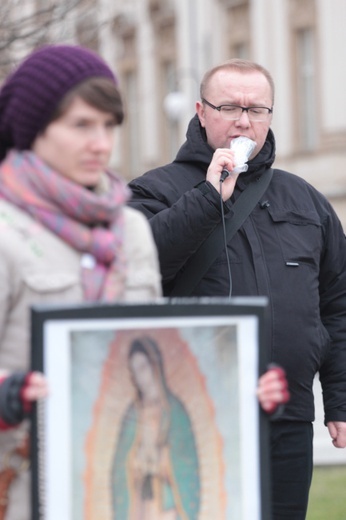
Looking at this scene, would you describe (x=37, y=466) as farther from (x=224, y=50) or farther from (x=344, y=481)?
(x=224, y=50)

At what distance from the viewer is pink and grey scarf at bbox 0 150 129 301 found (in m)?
3.92

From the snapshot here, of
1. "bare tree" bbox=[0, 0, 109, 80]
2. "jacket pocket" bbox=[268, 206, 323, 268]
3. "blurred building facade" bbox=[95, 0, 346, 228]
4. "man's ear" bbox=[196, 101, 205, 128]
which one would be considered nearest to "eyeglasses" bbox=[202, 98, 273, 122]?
"man's ear" bbox=[196, 101, 205, 128]

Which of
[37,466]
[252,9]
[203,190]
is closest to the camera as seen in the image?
[37,466]

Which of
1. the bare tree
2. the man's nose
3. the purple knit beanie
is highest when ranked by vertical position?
the bare tree

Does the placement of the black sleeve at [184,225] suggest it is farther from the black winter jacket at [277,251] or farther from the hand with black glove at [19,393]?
the hand with black glove at [19,393]

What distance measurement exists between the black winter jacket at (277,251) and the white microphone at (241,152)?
0.27 ft

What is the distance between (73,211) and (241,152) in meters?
2.00

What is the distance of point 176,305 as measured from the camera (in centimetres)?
393

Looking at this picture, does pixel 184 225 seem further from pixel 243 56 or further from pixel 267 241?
pixel 243 56

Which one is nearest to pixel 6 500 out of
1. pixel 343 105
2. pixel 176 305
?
pixel 176 305

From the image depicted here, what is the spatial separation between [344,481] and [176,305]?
7217mm

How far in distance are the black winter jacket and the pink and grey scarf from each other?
1.67 m

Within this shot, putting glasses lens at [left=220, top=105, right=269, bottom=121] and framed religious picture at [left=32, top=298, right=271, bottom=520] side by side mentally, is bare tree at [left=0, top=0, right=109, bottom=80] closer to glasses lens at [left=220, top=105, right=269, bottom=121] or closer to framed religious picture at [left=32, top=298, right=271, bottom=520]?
glasses lens at [left=220, top=105, right=269, bottom=121]

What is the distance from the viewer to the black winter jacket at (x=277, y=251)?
5711 millimetres
